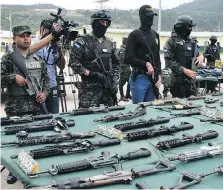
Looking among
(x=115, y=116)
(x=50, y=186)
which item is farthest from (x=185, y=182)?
(x=115, y=116)

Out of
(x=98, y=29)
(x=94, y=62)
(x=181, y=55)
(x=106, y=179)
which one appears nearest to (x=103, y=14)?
(x=98, y=29)

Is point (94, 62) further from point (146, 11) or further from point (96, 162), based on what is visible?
point (96, 162)

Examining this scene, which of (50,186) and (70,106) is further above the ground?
(50,186)

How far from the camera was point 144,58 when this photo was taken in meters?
5.17

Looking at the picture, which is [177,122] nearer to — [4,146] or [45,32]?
[4,146]

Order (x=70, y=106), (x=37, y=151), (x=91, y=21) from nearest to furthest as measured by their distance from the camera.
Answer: (x=37, y=151)
(x=91, y=21)
(x=70, y=106)

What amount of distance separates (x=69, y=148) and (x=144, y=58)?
107 inches

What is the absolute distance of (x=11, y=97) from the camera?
13.5 ft

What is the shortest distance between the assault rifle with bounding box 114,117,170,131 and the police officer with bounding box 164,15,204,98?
191cm

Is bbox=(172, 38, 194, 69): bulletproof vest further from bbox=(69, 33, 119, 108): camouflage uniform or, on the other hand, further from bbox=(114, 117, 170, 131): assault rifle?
bbox=(114, 117, 170, 131): assault rifle

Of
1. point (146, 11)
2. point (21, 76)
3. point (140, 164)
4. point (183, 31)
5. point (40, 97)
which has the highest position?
point (146, 11)

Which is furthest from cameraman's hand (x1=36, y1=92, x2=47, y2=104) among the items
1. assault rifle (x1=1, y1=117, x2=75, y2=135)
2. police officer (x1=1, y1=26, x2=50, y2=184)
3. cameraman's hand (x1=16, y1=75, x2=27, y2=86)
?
assault rifle (x1=1, y1=117, x2=75, y2=135)

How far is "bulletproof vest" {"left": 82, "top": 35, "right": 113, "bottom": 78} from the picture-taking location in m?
4.73

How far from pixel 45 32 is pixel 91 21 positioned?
704 mm
